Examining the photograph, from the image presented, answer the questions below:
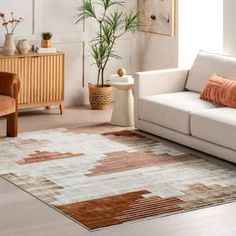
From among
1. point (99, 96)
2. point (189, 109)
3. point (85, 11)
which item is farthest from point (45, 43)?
→ point (189, 109)

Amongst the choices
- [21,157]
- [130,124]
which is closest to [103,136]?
[130,124]

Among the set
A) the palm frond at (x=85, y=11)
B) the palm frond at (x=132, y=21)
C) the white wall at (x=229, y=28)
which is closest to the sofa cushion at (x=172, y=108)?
the white wall at (x=229, y=28)

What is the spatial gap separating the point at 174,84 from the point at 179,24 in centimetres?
90

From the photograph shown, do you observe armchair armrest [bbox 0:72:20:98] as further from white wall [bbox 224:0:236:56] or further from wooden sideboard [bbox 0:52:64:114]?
white wall [bbox 224:0:236:56]

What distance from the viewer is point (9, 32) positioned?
8094mm

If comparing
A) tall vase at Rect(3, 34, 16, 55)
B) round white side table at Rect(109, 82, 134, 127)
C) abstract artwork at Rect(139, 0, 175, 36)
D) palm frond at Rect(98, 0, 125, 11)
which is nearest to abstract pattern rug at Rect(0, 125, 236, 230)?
round white side table at Rect(109, 82, 134, 127)

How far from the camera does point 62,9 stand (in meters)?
8.38

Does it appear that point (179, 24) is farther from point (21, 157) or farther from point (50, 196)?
point (50, 196)

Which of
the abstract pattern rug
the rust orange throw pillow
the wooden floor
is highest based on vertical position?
the rust orange throw pillow

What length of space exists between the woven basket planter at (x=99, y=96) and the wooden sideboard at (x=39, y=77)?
37 centimetres

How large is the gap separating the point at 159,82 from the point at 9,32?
1.75m

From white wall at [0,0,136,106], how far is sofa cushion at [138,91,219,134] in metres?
1.51

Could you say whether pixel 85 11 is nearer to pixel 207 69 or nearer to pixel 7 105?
pixel 207 69

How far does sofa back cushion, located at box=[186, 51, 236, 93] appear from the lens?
23.1ft
